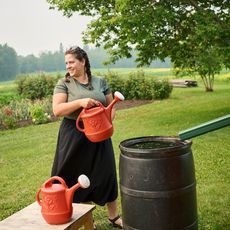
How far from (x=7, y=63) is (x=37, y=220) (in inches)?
1623

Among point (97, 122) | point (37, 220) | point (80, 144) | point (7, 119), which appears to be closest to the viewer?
point (37, 220)

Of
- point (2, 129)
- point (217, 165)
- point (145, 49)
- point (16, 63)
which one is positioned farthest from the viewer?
point (16, 63)

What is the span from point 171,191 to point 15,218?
1137 mm

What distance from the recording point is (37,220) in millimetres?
2904

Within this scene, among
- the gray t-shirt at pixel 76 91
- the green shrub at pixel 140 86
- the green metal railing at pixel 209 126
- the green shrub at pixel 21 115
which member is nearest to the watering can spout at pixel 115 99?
the gray t-shirt at pixel 76 91

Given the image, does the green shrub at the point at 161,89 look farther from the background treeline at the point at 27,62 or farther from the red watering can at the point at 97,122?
the background treeline at the point at 27,62

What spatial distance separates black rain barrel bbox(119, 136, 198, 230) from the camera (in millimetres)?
2729

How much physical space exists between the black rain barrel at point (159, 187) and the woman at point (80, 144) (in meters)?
0.70

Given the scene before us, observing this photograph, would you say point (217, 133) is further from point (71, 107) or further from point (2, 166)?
point (71, 107)

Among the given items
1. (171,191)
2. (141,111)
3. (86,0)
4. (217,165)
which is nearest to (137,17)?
(86,0)

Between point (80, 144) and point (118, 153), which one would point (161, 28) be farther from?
point (80, 144)

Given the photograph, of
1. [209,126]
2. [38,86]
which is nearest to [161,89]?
[38,86]

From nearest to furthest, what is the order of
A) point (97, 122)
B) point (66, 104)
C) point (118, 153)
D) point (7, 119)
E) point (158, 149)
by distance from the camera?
point (158, 149) < point (97, 122) < point (66, 104) < point (118, 153) < point (7, 119)

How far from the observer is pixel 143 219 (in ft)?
9.23
